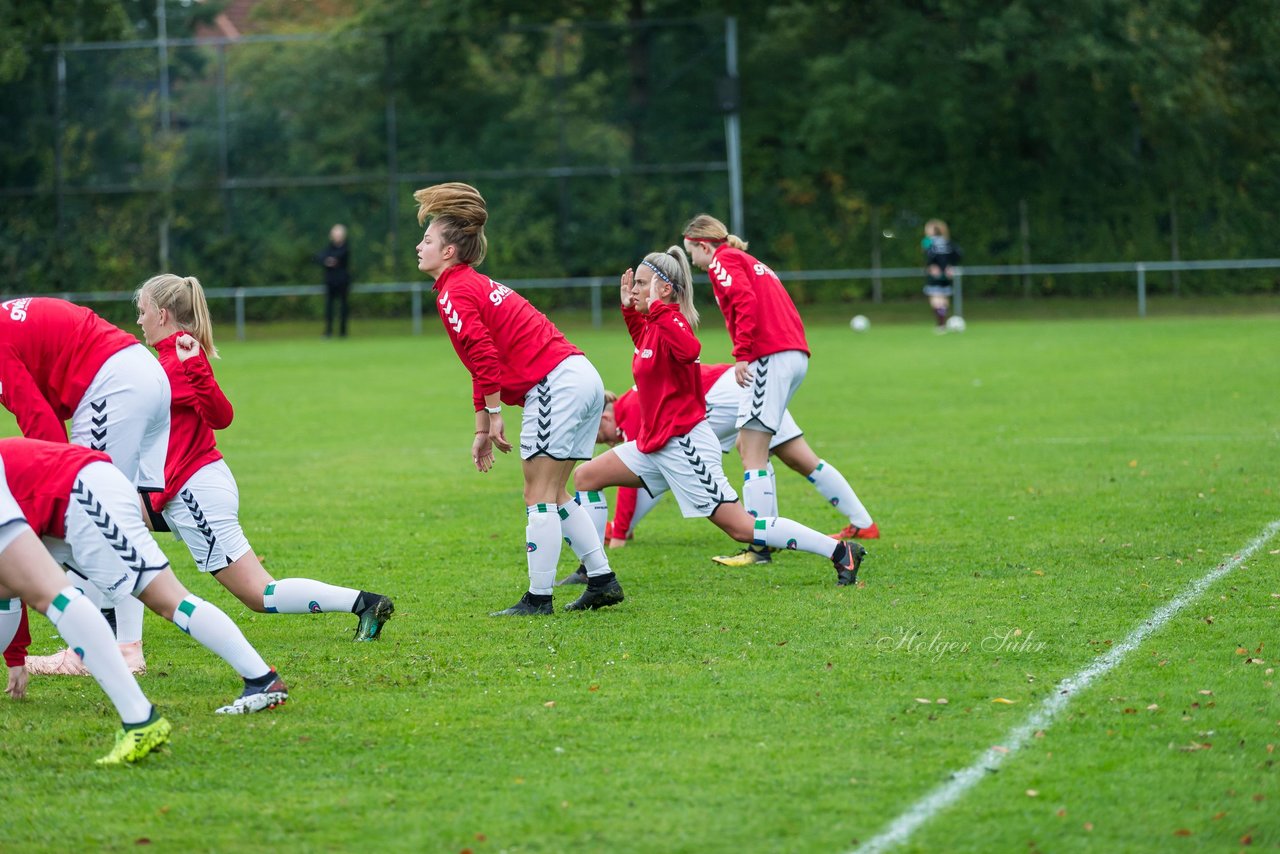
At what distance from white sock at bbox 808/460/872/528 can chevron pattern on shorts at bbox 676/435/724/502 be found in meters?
1.49

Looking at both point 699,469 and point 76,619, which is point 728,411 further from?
point 76,619

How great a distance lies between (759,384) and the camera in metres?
8.66

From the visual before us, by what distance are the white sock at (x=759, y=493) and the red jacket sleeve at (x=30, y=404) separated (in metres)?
3.82

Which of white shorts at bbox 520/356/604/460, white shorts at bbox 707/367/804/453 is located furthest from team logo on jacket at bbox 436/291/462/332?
white shorts at bbox 707/367/804/453

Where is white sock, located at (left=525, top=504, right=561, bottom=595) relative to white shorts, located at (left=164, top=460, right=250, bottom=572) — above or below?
Result: below

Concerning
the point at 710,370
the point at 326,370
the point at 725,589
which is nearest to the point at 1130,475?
the point at 710,370

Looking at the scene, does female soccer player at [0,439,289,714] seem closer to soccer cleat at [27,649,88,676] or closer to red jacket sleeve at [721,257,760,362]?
soccer cleat at [27,649,88,676]

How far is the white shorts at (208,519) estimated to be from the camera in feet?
20.8

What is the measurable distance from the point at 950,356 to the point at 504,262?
11738 mm

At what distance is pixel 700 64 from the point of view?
98.3 ft

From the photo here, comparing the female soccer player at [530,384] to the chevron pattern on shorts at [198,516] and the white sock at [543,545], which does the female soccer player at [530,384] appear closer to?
the white sock at [543,545]

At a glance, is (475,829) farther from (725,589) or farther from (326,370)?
(326,370)

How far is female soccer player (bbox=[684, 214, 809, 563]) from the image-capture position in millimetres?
8609

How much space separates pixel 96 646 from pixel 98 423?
155 cm
